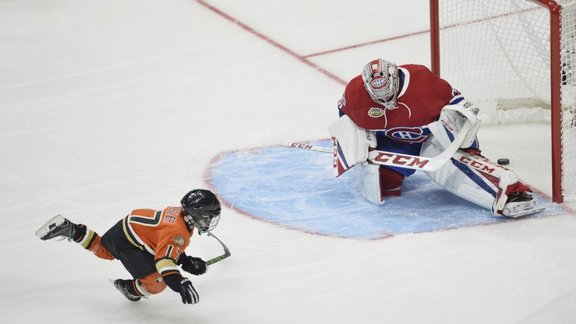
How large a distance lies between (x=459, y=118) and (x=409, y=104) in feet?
0.76

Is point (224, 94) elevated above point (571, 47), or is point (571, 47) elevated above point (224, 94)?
point (571, 47)

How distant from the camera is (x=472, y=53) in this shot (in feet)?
19.0

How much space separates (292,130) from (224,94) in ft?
2.42

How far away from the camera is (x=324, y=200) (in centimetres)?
498

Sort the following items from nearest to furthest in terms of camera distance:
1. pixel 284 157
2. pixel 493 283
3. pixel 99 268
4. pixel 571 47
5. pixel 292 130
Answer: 1. pixel 493 283
2. pixel 99 268
3. pixel 571 47
4. pixel 284 157
5. pixel 292 130

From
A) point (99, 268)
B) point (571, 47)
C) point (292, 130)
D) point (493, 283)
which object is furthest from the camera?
point (292, 130)

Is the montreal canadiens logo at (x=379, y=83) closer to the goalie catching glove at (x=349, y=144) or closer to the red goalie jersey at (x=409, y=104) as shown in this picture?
the red goalie jersey at (x=409, y=104)

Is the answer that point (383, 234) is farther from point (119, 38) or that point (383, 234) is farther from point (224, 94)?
point (119, 38)

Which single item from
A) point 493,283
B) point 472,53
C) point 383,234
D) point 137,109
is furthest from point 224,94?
point 493,283

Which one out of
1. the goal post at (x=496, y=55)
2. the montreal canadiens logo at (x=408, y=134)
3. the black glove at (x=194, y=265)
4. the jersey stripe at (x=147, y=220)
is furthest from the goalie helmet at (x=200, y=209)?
the goal post at (x=496, y=55)

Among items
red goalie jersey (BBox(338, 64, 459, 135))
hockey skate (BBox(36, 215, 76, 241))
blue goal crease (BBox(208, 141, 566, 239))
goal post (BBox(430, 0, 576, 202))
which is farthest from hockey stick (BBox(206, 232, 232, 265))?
goal post (BBox(430, 0, 576, 202))

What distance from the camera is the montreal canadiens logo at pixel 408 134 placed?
4.85 meters

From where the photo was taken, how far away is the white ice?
4.05 meters

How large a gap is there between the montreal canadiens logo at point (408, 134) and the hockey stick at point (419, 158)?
99mm
